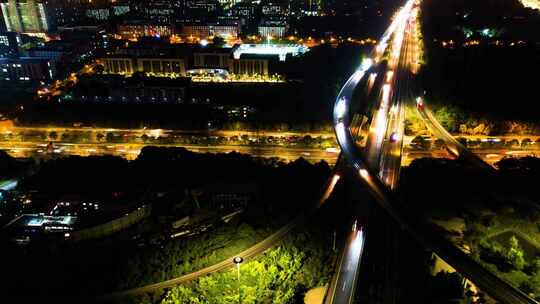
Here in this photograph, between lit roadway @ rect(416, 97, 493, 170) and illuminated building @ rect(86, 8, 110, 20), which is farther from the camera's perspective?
illuminated building @ rect(86, 8, 110, 20)

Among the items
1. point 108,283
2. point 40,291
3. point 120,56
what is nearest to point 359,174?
point 108,283

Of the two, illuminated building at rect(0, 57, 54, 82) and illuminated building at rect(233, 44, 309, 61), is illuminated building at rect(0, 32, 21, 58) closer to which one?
illuminated building at rect(0, 57, 54, 82)

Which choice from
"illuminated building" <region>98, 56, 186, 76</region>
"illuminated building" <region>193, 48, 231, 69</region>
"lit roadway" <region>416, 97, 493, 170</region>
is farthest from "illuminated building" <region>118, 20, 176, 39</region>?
"lit roadway" <region>416, 97, 493, 170</region>

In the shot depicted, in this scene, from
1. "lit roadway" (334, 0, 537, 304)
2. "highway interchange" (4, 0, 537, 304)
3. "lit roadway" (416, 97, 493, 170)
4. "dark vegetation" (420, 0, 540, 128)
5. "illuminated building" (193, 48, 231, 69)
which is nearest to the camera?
"lit roadway" (334, 0, 537, 304)

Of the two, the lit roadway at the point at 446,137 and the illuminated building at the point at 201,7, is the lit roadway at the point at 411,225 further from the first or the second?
the illuminated building at the point at 201,7

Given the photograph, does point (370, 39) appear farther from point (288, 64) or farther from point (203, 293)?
point (203, 293)

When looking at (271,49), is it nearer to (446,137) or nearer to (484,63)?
(484,63)

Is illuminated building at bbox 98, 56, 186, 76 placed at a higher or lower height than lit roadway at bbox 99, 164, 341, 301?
higher

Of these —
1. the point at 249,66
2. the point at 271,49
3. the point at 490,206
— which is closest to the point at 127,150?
the point at 249,66

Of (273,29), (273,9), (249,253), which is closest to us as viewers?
(249,253)

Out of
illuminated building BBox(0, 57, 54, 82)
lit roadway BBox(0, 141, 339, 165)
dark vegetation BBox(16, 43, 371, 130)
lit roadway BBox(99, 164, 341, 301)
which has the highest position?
illuminated building BBox(0, 57, 54, 82)

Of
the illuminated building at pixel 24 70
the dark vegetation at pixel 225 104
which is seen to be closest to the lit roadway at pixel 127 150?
the dark vegetation at pixel 225 104
